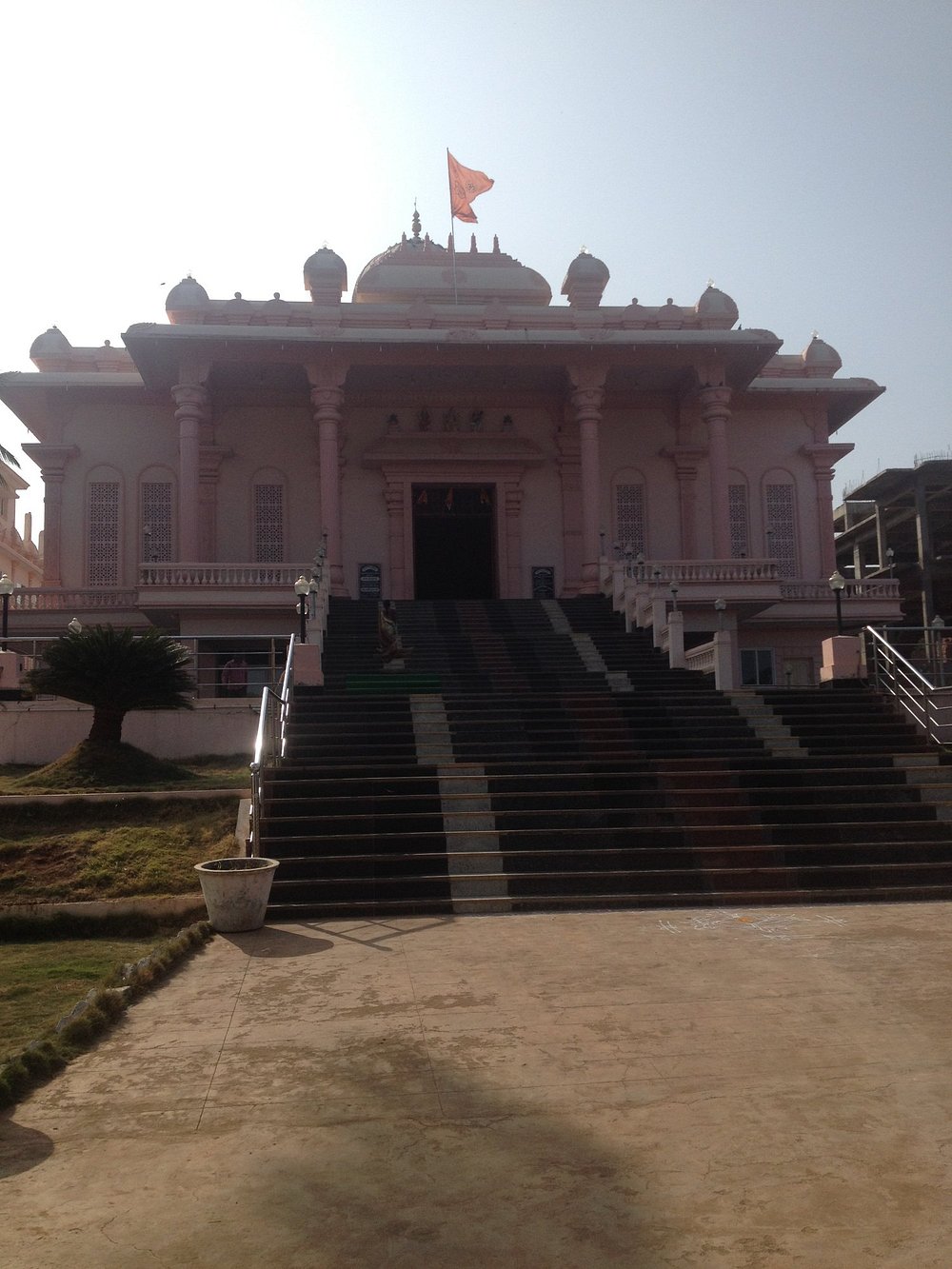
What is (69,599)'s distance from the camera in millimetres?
23328

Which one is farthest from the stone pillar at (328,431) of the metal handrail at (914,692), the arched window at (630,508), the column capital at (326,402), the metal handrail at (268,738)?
the metal handrail at (914,692)

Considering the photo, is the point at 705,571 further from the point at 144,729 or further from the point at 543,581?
the point at 144,729

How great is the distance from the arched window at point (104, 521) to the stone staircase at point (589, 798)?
1097 centimetres

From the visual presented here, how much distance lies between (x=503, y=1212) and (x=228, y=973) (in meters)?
3.97

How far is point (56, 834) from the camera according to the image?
10.8 metres

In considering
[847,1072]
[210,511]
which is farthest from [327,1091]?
[210,511]

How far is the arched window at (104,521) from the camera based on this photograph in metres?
25.5

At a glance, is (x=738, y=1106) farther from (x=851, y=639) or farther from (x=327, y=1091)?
(x=851, y=639)

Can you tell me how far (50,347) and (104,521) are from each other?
4510 millimetres

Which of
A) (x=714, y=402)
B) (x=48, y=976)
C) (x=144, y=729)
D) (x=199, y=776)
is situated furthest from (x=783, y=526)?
(x=48, y=976)

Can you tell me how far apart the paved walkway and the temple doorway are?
2056 centimetres

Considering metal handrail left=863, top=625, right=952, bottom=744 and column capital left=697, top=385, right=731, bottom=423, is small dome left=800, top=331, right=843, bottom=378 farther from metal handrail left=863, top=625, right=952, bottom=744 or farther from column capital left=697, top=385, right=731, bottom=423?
metal handrail left=863, top=625, right=952, bottom=744

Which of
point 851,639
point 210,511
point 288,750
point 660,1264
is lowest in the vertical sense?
point 660,1264

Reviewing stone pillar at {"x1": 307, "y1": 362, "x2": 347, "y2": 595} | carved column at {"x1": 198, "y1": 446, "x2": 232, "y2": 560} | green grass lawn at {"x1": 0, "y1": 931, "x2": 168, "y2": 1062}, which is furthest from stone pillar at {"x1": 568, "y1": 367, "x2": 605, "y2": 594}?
green grass lawn at {"x1": 0, "y1": 931, "x2": 168, "y2": 1062}
